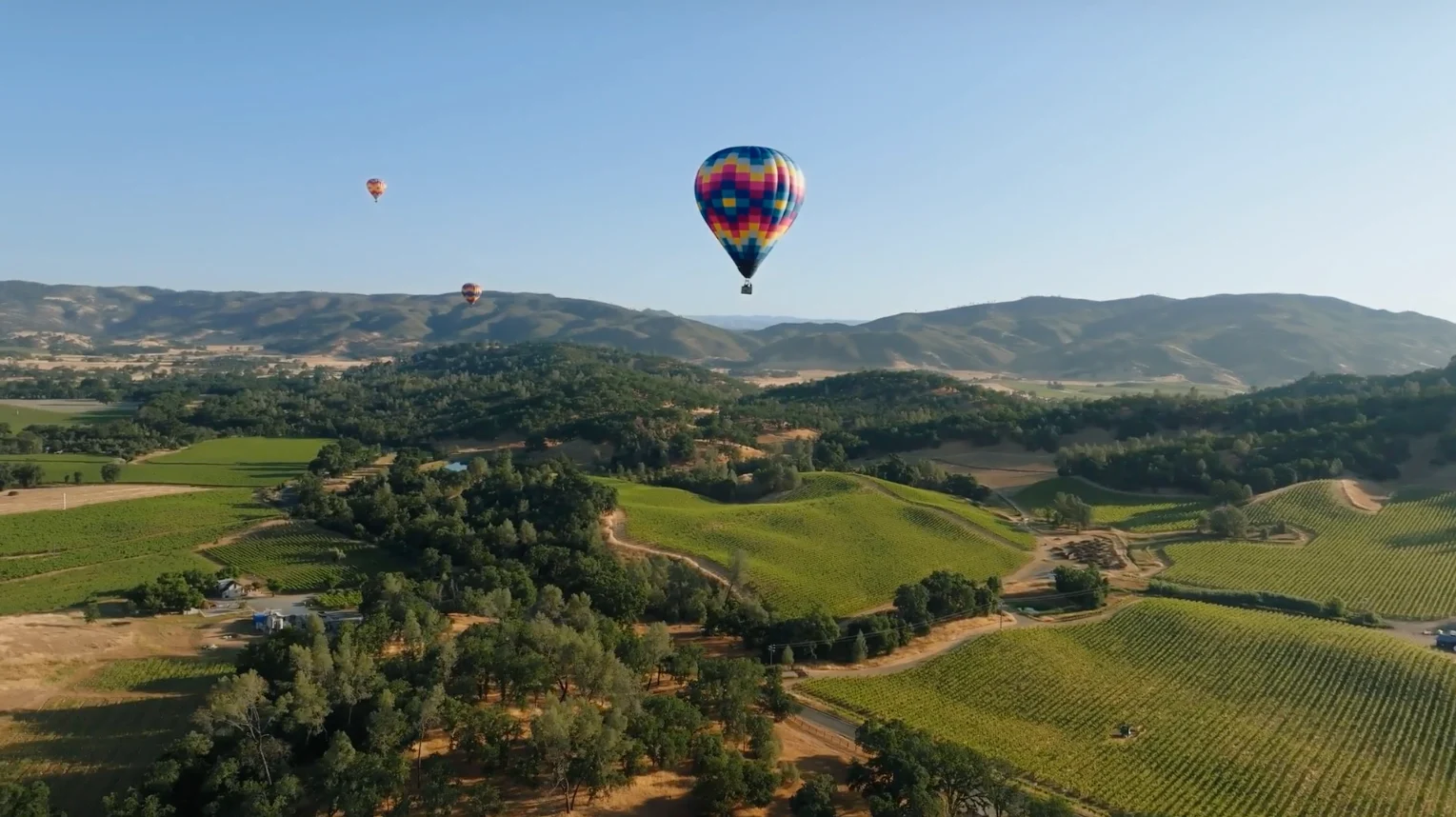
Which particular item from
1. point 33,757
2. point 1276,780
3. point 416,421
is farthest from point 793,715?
point 416,421

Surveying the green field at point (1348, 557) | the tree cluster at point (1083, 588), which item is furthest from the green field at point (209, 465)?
the green field at point (1348, 557)

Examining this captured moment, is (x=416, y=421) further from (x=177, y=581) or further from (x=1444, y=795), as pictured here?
(x=1444, y=795)

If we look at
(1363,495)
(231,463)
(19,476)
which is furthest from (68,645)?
(1363,495)

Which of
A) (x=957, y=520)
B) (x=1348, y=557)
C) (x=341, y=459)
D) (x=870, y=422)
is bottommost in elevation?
(x=341, y=459)

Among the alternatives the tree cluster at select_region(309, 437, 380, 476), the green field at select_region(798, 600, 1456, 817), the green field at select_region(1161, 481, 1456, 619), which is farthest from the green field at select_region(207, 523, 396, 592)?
the green field at select_region(1161, 481, 1456, 619)

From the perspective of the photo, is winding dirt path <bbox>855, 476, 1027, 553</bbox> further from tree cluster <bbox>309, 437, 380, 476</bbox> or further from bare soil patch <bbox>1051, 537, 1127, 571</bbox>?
tree cluster <bbox>309, 437, 380, 476</bbox>

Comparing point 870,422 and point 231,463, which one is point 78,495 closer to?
point 231,463
